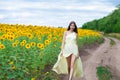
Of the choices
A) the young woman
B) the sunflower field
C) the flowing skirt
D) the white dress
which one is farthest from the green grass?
the young woman

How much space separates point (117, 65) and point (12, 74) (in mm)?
10018

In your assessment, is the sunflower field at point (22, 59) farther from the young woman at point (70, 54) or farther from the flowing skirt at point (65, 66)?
the young woman at point (70, 54)

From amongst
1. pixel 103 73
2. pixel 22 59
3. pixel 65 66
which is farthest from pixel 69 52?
pixel 103 73

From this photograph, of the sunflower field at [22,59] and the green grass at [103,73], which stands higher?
the sunflower field at [22,59]

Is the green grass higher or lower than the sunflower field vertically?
lower

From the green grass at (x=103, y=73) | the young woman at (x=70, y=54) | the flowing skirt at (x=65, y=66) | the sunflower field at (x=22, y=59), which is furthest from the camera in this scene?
the green grass at (x=103, y=73)

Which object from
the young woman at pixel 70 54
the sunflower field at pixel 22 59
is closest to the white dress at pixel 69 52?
the young woman at pixel 70 54

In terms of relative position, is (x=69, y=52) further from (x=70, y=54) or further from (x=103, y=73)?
(x=103, y=73)

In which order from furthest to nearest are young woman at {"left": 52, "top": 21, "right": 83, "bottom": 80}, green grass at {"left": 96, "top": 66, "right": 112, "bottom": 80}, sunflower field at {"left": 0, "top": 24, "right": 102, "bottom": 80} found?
green grass at {"left": 96, "top": 66, "right": 112, "bottom": 80} < young woman at {"left": 52, "top": 21, "right": 83, "bottom": 80} < sunflower field at {"left": 0, "top": 24, "right": 102, "bottom": 80}

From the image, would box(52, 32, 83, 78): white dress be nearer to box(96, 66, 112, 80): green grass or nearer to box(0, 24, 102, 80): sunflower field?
box(0, 24, 102, 80): sunflower field

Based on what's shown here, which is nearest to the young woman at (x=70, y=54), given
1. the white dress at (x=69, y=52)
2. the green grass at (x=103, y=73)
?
the white dress at (x=69, y=52)

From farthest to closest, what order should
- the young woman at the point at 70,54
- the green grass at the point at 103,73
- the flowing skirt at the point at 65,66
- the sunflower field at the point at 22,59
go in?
the green grass at the point at 103,73, the flowing skirt at the point at 65,66, the young woman at the point at 70,54, the sunflower field at the point at 22,59

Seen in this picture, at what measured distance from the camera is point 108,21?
318 feet

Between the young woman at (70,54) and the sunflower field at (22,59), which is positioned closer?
the sunflower field at (22,59)
